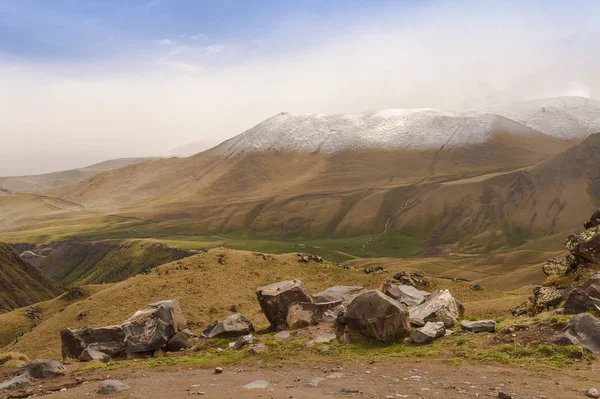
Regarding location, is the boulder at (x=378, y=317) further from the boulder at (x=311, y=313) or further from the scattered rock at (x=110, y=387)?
the scattered rock at (x=110, y=387)

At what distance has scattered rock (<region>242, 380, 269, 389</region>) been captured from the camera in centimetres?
1825

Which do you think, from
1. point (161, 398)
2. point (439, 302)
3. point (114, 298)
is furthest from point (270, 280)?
point (161, 398)

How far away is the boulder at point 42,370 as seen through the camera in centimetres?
2323

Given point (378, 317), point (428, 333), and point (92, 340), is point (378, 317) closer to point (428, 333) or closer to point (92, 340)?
point (428, 333)

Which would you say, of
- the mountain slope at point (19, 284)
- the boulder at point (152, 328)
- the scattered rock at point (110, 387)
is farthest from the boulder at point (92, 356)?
the mountain slope at point (19, 284)

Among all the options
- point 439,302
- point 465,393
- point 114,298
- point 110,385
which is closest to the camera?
point 465,393

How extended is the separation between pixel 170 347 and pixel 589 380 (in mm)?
21699

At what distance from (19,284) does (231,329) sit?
71520 millimetres

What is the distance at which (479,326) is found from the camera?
22.9 m

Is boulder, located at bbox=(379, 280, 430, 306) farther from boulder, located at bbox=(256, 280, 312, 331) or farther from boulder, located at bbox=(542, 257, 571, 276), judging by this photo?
boulder, located at bbox=(256, 280, 312, 331)

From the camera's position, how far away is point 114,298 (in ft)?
152

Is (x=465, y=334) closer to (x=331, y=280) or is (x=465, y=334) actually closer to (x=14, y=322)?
(x=331, y=280)

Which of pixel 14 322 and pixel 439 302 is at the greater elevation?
pixel 439 302

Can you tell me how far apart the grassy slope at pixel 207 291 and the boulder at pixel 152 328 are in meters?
8.35
